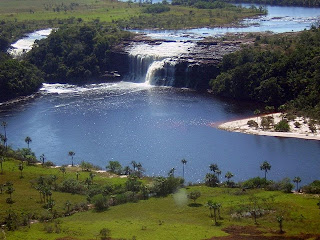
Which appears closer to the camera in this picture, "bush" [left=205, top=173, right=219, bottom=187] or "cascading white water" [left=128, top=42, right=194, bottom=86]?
"bush" [left=205, top=173, right=219, bottom=187]

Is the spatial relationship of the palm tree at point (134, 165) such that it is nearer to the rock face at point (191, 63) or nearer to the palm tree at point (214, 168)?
the palm tree at point (214, 168)

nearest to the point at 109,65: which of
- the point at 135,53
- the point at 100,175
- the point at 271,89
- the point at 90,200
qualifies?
the point at 135,53

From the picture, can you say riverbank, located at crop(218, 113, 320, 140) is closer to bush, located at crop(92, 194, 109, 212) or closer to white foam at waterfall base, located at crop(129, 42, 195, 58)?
bush, located at crop(92, 194, 109, 212)

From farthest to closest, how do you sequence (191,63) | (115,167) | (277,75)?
(191,63), (277,75), (115,167)

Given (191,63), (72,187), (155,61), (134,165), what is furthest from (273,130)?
(155,61)

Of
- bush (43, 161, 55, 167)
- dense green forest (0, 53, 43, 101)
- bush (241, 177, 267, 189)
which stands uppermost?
dense green forest (0, 53, 43, 101)

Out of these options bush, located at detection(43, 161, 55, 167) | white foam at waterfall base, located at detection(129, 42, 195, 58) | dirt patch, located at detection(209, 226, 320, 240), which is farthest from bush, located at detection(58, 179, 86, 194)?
white foam at waterfall base, located at detection(129, 42, 195, 58)

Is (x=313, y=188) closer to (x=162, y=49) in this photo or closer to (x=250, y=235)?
(x=250, y=235)
